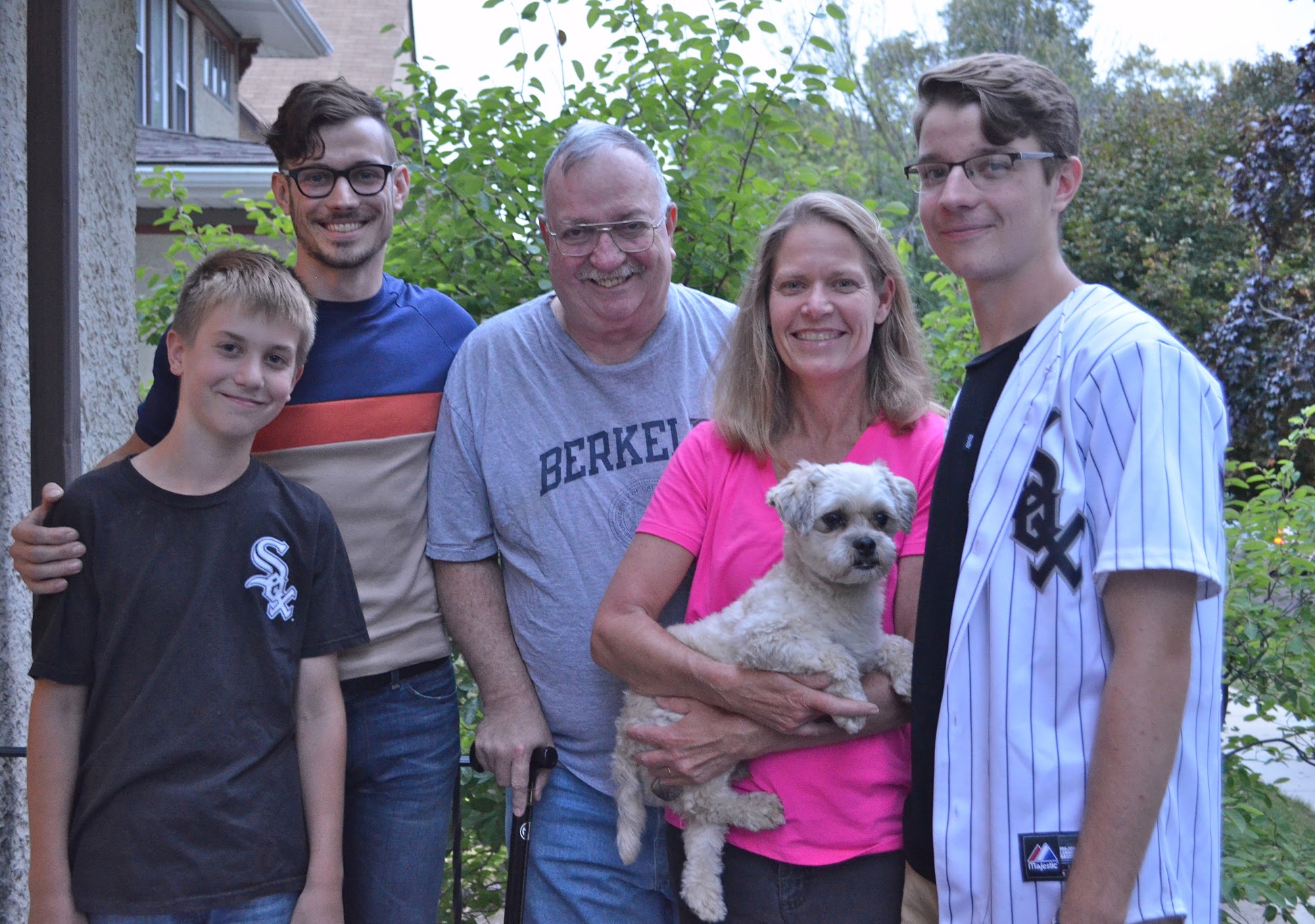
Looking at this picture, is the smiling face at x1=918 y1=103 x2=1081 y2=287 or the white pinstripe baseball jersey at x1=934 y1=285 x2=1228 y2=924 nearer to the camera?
the white pinstripe baseball jersey at x1=934 y1=285 x2=1228 y2=924

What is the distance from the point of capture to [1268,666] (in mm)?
3664

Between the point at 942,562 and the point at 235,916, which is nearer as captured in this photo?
the point at 942,562

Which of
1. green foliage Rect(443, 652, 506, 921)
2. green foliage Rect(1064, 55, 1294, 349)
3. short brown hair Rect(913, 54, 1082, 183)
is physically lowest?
green foliage Rect(443, 652, 506, 921)

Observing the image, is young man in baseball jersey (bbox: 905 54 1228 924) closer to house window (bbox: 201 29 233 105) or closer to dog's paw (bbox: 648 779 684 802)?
dog's paw (bbox: 648 779 684 802)

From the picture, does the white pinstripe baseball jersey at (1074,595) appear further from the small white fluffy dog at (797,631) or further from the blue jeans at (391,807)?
the blue jeans at (391,807)

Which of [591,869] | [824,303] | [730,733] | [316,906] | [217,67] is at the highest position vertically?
[217,67]

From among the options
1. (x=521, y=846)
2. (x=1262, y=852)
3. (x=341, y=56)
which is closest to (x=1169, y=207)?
(x=1262, y=852)

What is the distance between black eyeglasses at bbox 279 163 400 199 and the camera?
122 inches

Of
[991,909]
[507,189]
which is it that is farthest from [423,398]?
[991,909]

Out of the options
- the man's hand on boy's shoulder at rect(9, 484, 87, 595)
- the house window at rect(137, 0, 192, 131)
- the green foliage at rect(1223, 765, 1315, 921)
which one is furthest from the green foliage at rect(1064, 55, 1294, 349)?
the man's hand on boy's shoulder at rect(9, 484, 87, 595)

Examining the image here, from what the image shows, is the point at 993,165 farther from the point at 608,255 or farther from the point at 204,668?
the point at 204,668

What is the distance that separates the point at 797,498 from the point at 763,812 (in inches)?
29.6

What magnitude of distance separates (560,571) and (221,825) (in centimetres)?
104

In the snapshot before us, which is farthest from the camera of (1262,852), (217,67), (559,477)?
(217,67)
